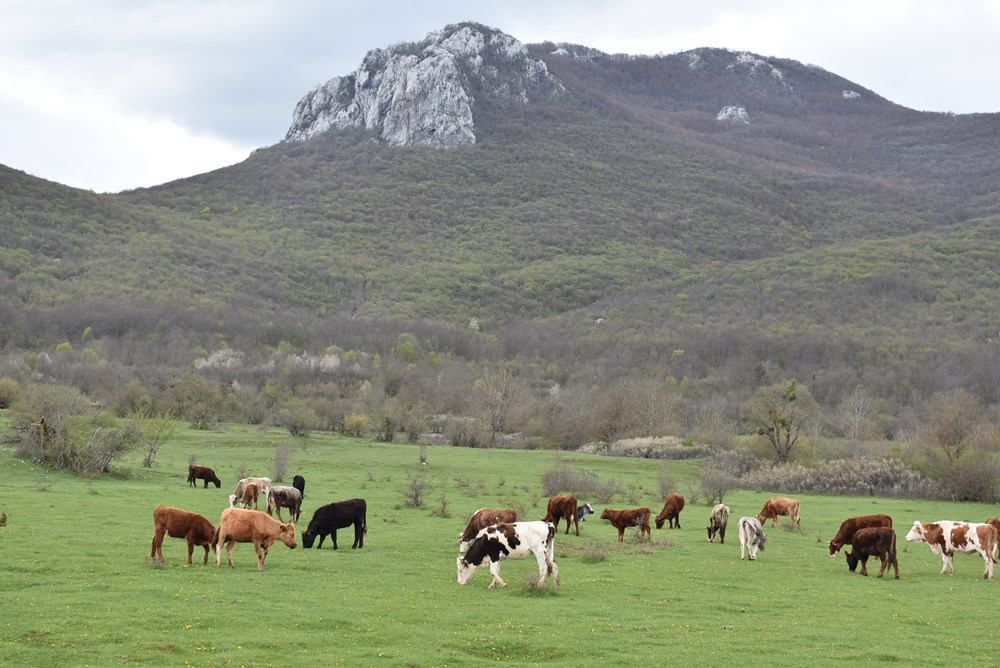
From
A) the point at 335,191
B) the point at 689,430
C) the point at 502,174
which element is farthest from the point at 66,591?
the point at 502,174

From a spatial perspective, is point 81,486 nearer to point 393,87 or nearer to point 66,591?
point 66,591

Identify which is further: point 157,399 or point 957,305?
point 957,305

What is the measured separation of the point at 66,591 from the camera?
15.2 m

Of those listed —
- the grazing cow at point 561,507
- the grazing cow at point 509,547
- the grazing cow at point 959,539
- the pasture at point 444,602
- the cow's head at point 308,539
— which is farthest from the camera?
the grazing cow at point 561,507

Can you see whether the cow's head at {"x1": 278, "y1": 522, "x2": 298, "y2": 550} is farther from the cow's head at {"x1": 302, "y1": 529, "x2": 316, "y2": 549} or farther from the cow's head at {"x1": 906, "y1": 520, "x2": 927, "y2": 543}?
the cow's head at {"x1": 906, "y1": 520, "x2": 927, "y2": 543}

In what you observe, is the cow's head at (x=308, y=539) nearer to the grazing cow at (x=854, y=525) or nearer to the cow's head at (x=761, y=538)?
the cow's head at (x=761, y=538)

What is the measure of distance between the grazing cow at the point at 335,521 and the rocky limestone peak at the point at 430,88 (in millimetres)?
149156

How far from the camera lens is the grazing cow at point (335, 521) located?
21.6 metres

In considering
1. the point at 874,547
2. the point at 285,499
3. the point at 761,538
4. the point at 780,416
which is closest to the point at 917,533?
the point at 874,547

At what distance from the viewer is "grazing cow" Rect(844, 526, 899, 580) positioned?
66.6 feet

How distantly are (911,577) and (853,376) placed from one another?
78.2 m

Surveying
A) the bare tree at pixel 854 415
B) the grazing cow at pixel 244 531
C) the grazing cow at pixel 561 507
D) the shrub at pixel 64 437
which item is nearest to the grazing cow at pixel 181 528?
the grazing cow at pixel 244 531

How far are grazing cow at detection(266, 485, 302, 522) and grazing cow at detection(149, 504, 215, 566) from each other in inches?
296

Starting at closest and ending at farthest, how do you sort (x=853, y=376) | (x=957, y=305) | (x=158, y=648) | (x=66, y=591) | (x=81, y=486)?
(x=158, y=648)
(x=66, y=591)
(x=81, y=486)
(x=853, y=376)
(x=957, y=305)
